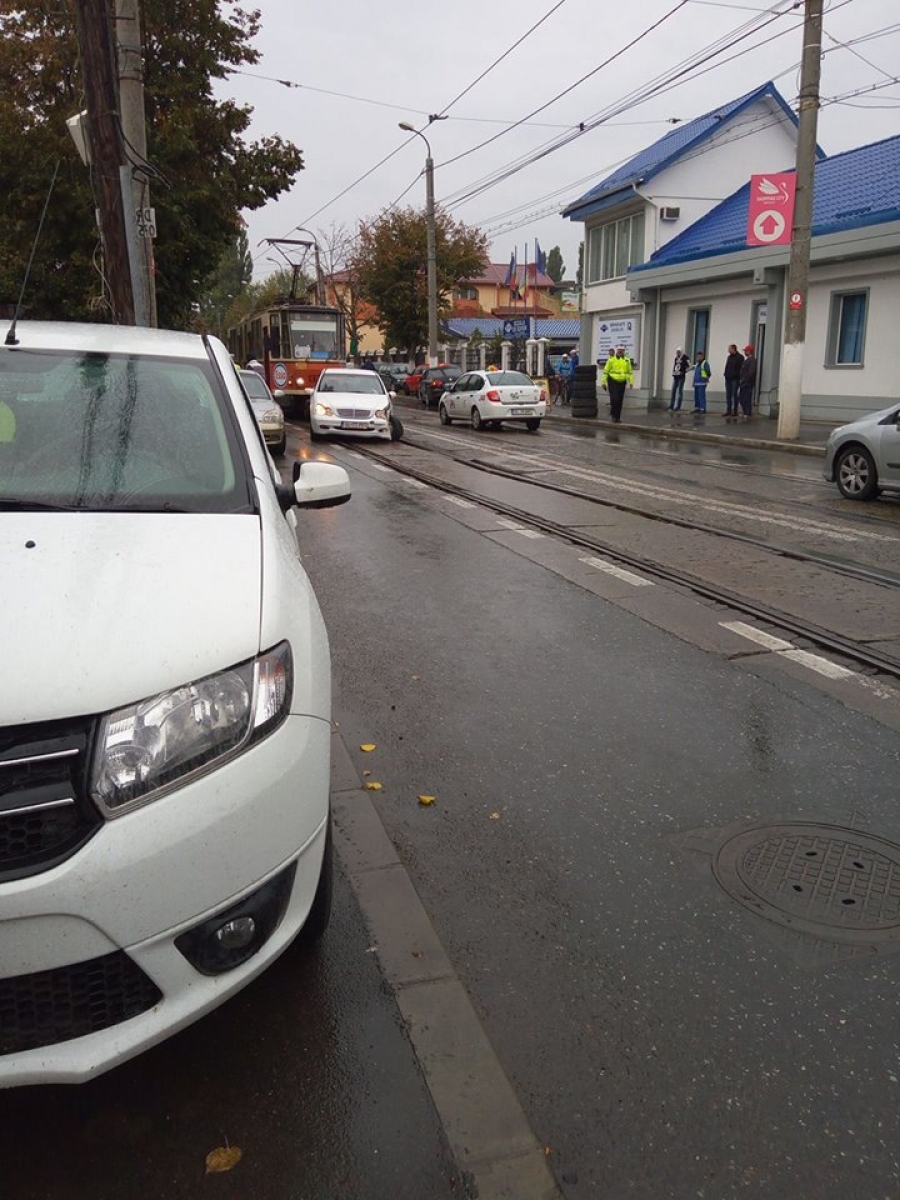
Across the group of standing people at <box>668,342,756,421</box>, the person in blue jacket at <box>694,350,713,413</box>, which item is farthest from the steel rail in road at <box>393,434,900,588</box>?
the person in blue jacket at <box>694,350,713,413</box>

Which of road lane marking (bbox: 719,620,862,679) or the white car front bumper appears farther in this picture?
road lane marking (bbox: 719,620,862,679)

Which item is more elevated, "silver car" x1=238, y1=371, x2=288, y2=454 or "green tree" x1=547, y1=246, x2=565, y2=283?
"green tree" x1=547, y1=246, x2=565, y2=283

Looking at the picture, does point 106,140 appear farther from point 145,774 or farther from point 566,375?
point 566,375

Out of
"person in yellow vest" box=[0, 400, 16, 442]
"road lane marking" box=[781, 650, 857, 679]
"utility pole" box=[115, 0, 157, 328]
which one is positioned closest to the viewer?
"person in yellow vest" box=[0, 400, 16, 442]

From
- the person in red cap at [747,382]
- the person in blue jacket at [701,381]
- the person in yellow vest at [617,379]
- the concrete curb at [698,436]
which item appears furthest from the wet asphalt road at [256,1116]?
the person in blue jacket at [701,381]

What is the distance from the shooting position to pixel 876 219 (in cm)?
2100

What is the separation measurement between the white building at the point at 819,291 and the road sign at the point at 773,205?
2.69 m

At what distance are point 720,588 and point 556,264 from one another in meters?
149

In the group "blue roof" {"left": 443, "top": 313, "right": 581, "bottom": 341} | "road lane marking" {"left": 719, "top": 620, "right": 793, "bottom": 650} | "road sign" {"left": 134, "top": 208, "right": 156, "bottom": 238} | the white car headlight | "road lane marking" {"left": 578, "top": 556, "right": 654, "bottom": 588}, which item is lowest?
"road lane marking" {"left": 719, "top": 620, "right": 793, "bottom": 650}

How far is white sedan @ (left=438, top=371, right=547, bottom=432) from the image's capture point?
80.1ft

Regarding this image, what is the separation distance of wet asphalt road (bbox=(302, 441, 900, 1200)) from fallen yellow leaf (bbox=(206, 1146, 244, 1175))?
0.68m

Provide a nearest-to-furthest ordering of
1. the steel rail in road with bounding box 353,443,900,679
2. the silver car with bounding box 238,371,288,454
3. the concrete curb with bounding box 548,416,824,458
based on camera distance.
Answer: the steel rail in road with bounding box 353,443,900,679
the silver car with bounding box 238,371,288,454
the concrete curb with bounding box 548,416,824,458

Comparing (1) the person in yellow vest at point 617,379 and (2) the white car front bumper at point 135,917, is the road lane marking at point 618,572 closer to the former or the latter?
(2) the white car front bumper at point 135,917

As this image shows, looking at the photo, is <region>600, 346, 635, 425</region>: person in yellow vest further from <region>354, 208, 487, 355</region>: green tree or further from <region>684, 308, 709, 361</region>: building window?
<region>354, 208, 487, 355</region>: green tree
